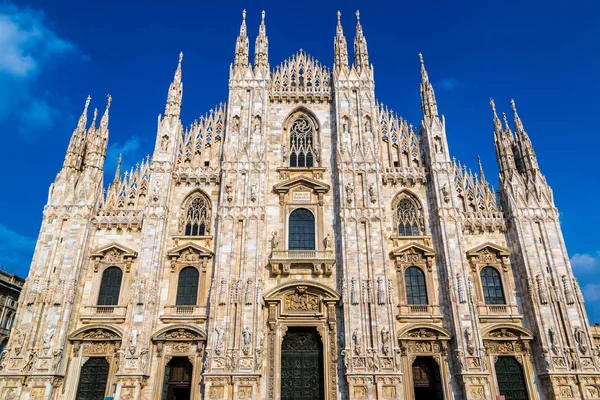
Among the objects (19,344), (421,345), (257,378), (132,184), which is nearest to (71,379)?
(19,344)

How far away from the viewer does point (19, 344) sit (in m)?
21.3

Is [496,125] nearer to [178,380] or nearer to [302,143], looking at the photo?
[302,143]

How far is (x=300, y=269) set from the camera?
2388 centimetres

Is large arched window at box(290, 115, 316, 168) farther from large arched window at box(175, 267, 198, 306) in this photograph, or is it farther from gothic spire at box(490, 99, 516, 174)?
gothic spire at box(490, 99, 516, 174)

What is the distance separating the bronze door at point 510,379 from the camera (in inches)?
851

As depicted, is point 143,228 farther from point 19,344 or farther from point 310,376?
point 310,376

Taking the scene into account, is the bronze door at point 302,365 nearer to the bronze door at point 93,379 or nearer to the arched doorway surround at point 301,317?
the arched doorway surround at point 301,317

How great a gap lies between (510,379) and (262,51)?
2376 cm

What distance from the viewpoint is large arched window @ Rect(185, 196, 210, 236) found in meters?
25.4

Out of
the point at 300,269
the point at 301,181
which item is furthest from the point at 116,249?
the point at 301,181

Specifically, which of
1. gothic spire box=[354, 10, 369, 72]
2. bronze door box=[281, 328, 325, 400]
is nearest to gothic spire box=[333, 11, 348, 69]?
Result: gothic spire box=[354, 10, 369, 72]

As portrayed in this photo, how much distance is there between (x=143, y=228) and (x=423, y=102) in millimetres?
18339

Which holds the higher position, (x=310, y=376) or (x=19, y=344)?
(x=19, y=344)

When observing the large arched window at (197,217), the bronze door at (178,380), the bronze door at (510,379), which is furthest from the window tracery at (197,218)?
the bronze door at (510,379)
